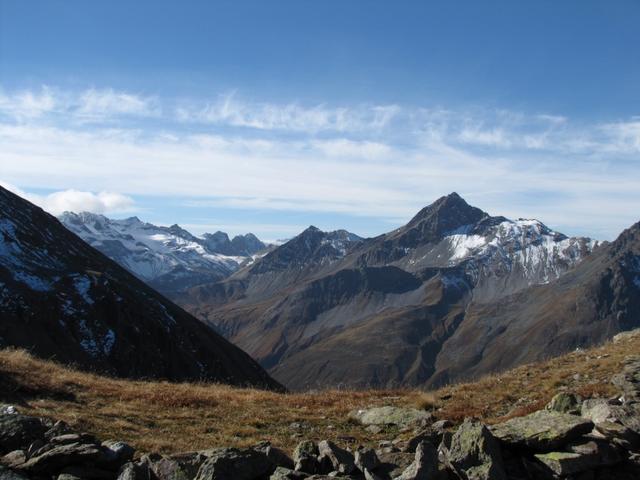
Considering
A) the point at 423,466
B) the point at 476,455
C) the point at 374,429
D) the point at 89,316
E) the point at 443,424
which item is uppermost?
the point at 476,455

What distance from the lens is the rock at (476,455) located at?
39.3ft

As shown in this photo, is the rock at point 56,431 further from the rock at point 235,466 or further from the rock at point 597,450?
the rock at point 597,450

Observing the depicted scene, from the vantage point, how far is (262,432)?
17625 mm

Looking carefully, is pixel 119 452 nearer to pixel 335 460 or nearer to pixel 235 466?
pixel 235 466

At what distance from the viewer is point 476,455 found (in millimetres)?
12406

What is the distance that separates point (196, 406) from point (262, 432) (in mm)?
4213

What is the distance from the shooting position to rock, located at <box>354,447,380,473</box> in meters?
Answer: 12.3

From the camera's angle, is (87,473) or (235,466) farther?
(235,466)

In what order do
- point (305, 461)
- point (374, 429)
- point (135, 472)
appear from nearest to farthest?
point (135, 472)
point (305, 461)
point (374, 429)

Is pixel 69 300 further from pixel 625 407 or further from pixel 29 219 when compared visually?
pixel 625 407

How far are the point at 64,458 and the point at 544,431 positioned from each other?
10691 millimetres

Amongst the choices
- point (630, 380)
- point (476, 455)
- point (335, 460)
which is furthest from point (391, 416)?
point (630, 380)

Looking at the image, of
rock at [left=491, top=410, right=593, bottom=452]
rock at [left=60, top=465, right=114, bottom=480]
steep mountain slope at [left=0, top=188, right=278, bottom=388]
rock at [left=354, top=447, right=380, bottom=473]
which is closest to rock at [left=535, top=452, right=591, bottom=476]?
rock at [left=491, top=410, right=593, bottom=452]

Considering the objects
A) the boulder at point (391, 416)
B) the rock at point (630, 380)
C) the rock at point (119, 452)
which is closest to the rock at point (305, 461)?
the rock at point (119, 452)
